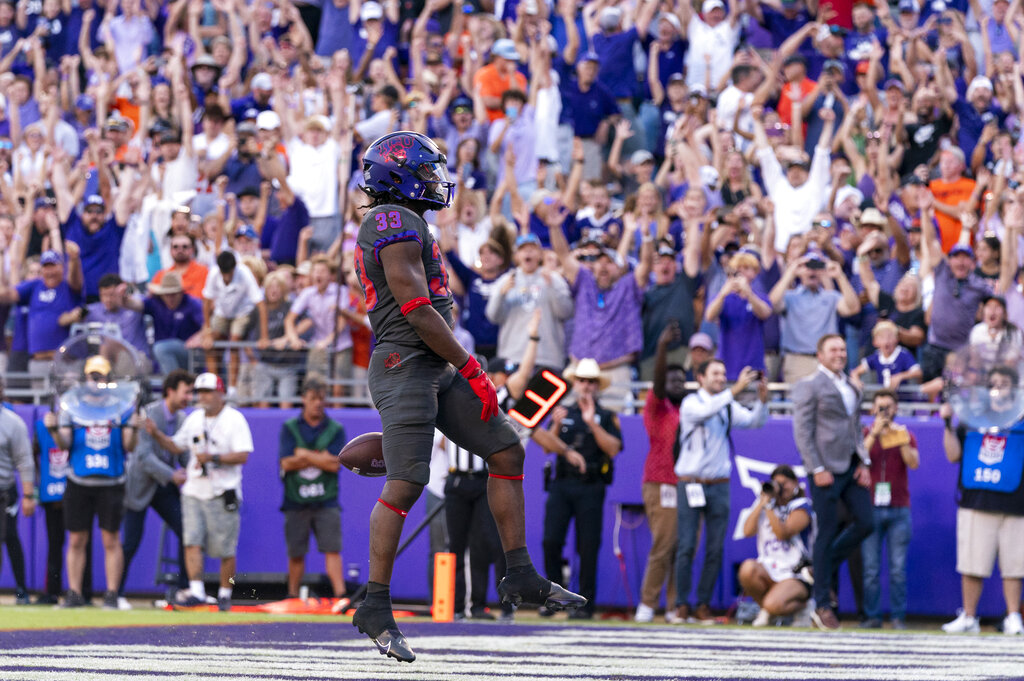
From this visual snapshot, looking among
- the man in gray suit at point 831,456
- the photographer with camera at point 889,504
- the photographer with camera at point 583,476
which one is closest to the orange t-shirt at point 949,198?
the photographer with camera at point 889,504

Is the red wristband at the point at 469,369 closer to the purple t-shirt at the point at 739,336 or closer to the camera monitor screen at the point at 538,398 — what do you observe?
the camera monitor screen at the point at 538,398

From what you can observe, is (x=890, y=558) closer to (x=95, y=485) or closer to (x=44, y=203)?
(x=95, y=485)

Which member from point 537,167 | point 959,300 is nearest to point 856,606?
point 959,300

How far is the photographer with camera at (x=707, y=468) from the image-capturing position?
13.6m

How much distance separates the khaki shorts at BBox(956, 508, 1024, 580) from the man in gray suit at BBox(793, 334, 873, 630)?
0.84 m

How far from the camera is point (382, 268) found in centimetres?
667

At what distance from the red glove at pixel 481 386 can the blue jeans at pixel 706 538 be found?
7315 mm

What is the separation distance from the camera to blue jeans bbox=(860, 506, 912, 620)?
13.5 metres

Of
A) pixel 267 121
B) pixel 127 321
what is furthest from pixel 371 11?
pixel 127 321

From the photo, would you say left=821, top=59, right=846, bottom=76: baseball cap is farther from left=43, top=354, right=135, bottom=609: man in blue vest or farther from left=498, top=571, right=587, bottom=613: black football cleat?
left=498, top=571, right=587, bottom=613: black football cleat

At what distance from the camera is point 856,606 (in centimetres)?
1408

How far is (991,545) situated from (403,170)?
327 inches

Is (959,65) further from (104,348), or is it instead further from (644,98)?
(104,348)

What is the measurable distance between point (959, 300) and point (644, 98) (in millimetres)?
6728
